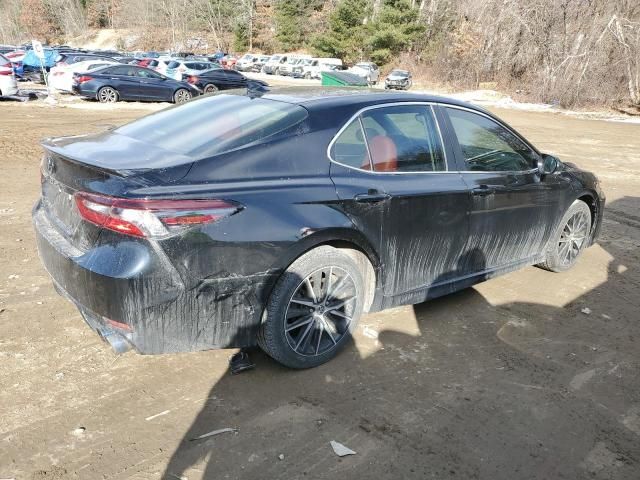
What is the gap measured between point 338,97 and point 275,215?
3.75 feet

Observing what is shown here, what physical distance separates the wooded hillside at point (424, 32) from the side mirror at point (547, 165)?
24.5m

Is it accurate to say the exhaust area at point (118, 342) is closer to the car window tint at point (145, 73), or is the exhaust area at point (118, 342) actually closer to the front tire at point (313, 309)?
the front tire at point (313, 309)

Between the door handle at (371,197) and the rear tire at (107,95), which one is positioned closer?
the door handle at (371,197)

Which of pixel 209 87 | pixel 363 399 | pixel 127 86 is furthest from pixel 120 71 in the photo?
pixel 363 399

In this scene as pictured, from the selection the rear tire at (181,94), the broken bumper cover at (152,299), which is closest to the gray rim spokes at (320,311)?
the broken bumper cover at (152,299)

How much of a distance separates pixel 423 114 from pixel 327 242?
1.33m

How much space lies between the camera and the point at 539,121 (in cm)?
2092

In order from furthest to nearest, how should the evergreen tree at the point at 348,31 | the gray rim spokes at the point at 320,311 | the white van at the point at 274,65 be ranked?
the evergreen tree at the point at 348,31, the white van at the point at 274,65, the gray rim spokes at the point at 320,311

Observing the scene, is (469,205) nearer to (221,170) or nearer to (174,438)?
(221,170)

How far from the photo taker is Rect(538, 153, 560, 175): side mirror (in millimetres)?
4617

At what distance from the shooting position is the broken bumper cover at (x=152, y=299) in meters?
2.69

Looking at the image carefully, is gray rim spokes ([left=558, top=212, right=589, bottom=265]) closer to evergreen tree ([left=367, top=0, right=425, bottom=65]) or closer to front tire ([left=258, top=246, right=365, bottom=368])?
front tire ([left=258, top=246, right=365, bottom=368])

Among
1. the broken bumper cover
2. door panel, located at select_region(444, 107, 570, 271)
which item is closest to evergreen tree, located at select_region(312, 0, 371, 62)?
door panel, located at select_region(444, 107, 570, 271)

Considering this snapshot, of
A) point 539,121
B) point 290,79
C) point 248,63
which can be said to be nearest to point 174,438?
point 539,121
